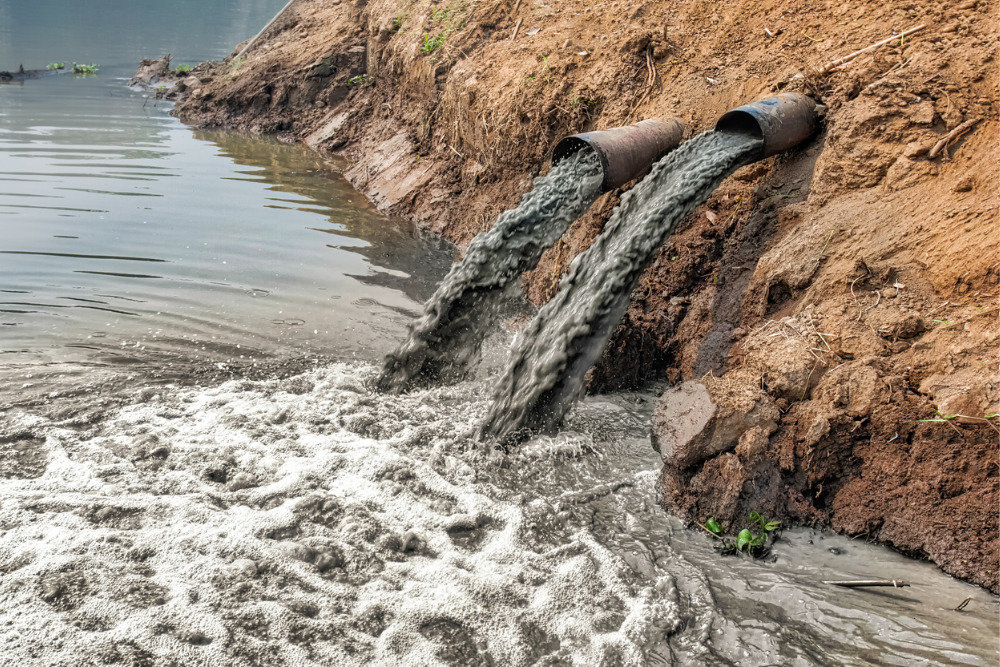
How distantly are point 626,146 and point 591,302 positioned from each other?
4.08 ft

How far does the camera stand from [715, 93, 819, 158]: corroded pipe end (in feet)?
14.0

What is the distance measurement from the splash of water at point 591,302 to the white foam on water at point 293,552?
24 cm

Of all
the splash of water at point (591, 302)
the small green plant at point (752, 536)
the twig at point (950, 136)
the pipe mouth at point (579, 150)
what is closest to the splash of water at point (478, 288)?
the pipe mouth at point (579, 150)

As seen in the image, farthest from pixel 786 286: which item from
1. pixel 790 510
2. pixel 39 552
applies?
pixel 39 552

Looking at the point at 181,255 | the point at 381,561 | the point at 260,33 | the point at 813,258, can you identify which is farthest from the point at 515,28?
the point at 260,33

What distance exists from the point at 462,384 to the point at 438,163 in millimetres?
4239

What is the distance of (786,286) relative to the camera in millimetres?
4258

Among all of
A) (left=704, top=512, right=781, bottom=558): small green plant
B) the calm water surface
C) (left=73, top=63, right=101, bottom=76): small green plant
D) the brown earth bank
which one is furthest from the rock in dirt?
(left=73, top=63, right=101, bottom=76): small green plant

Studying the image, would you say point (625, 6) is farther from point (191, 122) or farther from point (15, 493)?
point (191, 122)

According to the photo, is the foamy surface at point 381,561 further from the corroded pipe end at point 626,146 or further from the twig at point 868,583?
the corroded pipe end at point 626,146

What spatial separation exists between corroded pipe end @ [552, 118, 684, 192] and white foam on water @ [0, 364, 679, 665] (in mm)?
1800

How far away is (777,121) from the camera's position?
169 inches

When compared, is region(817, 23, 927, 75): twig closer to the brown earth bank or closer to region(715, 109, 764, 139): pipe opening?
the brown earth bank

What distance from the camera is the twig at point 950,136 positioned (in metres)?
3.91
